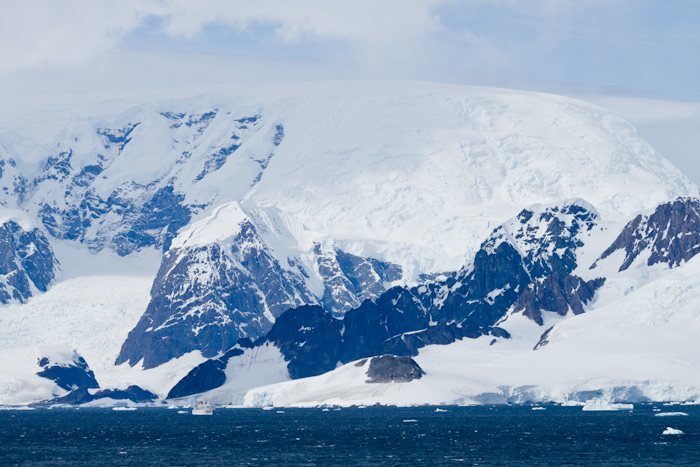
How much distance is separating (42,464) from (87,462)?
5833mm

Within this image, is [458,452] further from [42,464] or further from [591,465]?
[42,464]

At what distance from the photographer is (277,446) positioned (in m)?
198

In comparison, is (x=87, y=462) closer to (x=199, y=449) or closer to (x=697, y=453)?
(x=199, y=449)

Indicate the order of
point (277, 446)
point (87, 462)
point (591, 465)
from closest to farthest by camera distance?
1. point (591, 465)
2. point (87, 462)
3. point (277, 446)

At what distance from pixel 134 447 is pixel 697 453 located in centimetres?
7995

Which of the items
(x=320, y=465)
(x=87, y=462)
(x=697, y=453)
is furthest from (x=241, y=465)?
(x=697, y=453)

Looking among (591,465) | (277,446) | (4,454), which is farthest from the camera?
(277,446)

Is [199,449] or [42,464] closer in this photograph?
[42,464]

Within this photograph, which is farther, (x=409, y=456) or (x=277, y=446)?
(x=277, y=446)

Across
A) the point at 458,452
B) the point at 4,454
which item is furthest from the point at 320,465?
the point at 4,454

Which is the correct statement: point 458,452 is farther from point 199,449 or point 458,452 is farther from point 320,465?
point 199,449

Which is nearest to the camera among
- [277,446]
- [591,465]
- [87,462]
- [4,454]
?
[591,465]

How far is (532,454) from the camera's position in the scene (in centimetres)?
17725

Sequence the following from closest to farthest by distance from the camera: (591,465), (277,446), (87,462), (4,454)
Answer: (591,465), (87,462), (4,454), (277,446)
